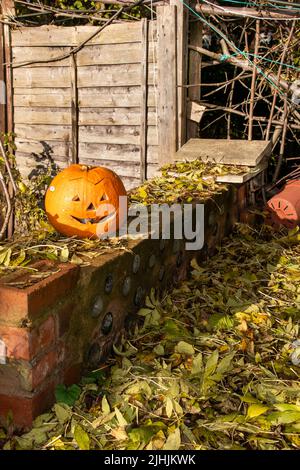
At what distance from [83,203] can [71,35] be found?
13.4ft

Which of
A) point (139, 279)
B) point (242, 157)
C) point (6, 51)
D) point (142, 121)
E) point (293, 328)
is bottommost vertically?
point (293, 328)

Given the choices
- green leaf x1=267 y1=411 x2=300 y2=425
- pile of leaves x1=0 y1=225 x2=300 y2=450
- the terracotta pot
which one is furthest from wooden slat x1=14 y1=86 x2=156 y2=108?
green leaf x1=267 y1=411 x2=300 y2=425

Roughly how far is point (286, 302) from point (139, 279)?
3.24ft

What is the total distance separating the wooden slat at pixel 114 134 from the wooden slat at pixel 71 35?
3.12 ft

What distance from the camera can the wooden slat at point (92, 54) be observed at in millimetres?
5250

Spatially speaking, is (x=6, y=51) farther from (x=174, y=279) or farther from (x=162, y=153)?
(x=174, y=279)

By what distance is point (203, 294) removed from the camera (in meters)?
3.02

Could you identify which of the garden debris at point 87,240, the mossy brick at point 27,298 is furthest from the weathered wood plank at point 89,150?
the mossy brick at point 27,298

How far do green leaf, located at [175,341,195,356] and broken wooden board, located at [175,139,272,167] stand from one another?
230 centimetres

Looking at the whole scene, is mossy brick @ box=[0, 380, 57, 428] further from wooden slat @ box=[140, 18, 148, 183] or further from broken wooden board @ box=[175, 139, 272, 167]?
wooden slat @ box=[140, 18, 148, 183]

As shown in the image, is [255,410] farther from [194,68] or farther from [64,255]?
[194,68]

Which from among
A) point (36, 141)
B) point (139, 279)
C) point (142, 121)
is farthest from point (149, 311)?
point (36, 141)

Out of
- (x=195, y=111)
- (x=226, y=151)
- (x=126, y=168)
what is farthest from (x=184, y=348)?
(x=126, y=168)

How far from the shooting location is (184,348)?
2262 millimetres
